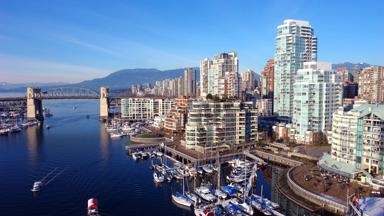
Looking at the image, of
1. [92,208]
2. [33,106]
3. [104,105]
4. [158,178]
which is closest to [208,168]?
[158,178]

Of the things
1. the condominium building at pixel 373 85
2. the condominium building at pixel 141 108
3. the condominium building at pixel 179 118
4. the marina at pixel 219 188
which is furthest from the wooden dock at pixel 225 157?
the condominium building at pixel 373 85

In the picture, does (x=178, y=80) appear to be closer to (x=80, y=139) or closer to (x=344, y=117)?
(x=80, y=139)

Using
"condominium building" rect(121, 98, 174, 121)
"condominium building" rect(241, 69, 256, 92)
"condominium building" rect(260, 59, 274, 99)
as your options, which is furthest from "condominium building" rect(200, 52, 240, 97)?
"condominium building" rect(241, 69, 256, 92)

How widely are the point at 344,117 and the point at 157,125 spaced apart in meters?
41.7

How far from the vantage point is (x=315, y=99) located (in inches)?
1802

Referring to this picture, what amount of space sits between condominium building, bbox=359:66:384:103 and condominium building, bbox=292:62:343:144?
79.5 feet

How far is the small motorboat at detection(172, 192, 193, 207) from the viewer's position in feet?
86.6

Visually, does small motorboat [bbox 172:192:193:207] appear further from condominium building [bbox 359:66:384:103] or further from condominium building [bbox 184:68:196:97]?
condominium building [bbox 184:68:196:97]

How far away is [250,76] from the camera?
12050cm

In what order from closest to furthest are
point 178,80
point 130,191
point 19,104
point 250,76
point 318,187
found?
point 318,187, point 130,191, point 19,104, point 250,76, point 178,80

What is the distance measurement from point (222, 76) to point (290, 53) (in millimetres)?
24638

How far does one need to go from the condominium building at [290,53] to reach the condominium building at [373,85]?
1487 centimetres

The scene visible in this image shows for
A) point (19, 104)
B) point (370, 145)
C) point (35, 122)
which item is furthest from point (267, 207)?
point (19, 104)

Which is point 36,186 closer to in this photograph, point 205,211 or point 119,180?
point 119,180
